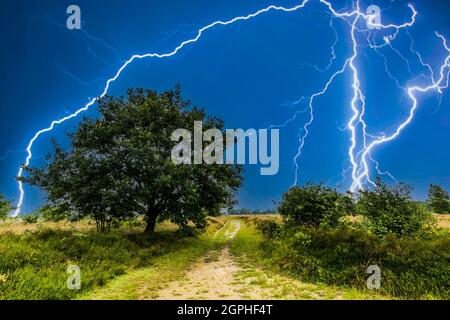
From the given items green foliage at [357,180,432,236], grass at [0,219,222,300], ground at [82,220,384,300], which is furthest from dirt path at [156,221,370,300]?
green foliage at [357,180,432,236]

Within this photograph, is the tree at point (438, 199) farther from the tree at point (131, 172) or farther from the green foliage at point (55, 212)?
the green foliage at point (55, 212)

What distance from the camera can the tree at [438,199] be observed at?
50.1 m

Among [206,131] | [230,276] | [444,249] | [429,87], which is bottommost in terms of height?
[230,276]

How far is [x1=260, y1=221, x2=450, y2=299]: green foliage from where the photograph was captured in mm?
7051

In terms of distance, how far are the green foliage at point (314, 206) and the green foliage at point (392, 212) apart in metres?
1.17

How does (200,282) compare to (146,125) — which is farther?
(146,125)

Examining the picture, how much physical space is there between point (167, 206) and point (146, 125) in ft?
18.0

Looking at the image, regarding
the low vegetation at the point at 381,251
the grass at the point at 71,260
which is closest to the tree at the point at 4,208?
the grass at the point at 71,260

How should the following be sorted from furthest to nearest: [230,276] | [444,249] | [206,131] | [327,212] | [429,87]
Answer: [429,87]
[206,131]
[327,212]
[230,276]
[444,249]

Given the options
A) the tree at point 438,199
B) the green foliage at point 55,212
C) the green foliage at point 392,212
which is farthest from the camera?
the tree at point 438,199

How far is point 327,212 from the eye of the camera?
14664 millimetres
